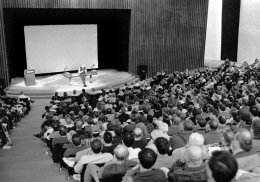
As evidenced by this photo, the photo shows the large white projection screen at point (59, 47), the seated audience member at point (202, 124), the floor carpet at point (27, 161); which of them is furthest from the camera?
the large white projection screen at point (59, 47)

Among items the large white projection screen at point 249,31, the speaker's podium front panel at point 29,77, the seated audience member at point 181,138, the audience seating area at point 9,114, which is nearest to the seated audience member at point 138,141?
the seated audience member at point 181,138

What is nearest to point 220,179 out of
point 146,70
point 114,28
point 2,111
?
point 2,111

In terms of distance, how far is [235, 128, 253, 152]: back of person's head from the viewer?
12.0 ft

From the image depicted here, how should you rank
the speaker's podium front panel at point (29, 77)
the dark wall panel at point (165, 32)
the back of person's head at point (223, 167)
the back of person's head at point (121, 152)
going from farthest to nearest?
1. the dark wall panel at point (165, 32)
2. the speaker's podium front panel at point (29, 77)
3. the back of person's head at point (121, 152)
4. the back of person's head at point (223, 167)

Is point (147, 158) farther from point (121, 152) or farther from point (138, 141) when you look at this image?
point (138, 141)

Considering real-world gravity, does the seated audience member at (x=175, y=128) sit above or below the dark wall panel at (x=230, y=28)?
below

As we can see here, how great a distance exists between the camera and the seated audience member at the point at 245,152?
362 cm

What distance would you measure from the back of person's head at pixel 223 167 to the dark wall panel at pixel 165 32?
1470 cm

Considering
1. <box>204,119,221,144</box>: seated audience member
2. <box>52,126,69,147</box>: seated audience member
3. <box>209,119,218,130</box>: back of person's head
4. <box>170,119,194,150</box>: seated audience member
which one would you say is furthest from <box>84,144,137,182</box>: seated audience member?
<box>52,126,69,147</box>: seated audience member

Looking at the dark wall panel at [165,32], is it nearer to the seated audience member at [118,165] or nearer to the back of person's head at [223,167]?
the seated audience member at [118,165]

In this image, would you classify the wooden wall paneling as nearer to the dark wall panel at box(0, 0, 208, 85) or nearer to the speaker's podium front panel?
the speaker's podium front panel

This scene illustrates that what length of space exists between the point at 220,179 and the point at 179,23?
17.0 metres

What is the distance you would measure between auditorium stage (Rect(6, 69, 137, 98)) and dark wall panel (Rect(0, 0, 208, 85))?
1104 millimetres

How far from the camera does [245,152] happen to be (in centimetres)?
371
